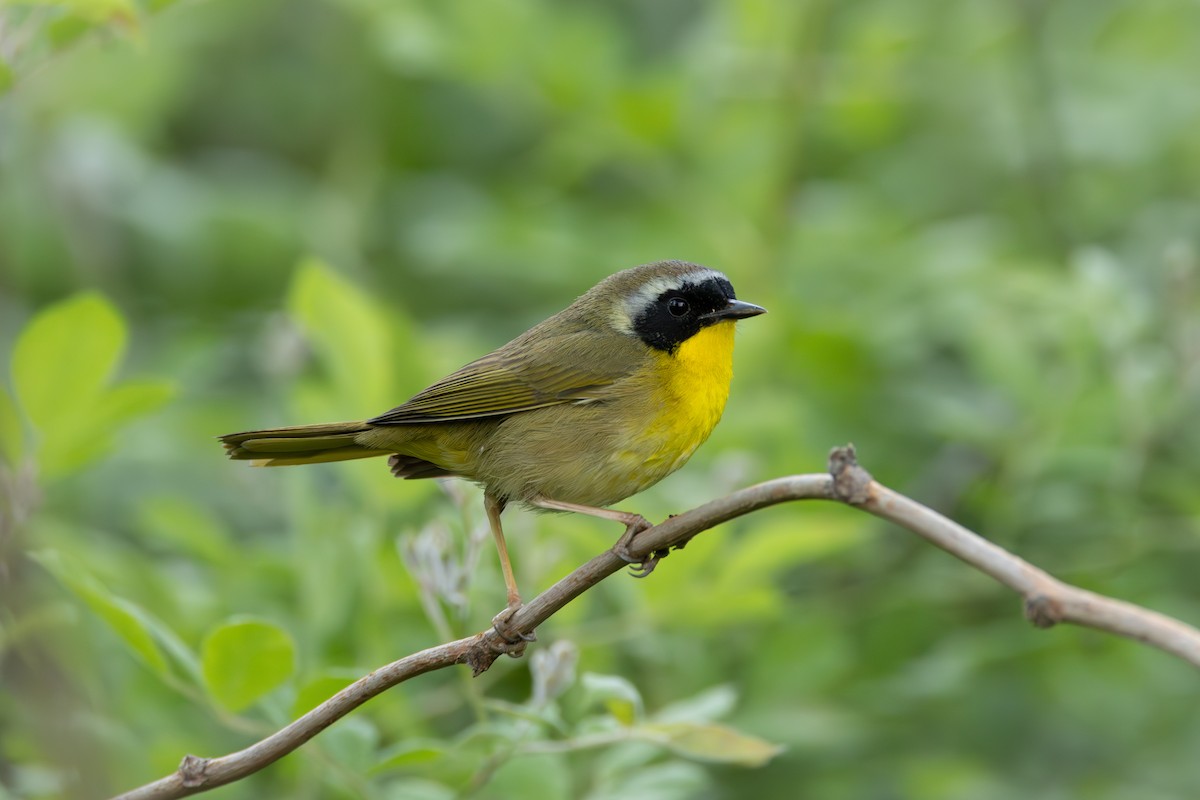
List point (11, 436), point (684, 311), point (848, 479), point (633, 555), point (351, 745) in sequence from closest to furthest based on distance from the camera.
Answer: point (848, 479), point (633, 555), point (351, 745), point (11, 436), point (684, 311)

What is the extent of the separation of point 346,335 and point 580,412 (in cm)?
62

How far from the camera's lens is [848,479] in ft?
6.16

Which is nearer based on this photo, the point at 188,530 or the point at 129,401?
the point at 129,401

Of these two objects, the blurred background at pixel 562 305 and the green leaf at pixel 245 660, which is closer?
the green leaf at pixel 245 660

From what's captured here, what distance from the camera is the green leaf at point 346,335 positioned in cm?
349

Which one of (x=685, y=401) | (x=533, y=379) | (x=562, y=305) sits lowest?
(x=685, y=401)

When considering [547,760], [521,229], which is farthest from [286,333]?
[547,760]

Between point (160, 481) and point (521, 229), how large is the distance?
A: 1.50 m

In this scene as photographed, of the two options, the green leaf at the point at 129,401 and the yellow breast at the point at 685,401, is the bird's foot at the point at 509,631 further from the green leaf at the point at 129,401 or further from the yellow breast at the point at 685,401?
the green leaf at the point at 129,401

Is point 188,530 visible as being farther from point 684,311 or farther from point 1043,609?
point 1043,609

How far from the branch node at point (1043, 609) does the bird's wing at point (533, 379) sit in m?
1.72

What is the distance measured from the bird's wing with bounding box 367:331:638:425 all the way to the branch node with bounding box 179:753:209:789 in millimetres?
1222

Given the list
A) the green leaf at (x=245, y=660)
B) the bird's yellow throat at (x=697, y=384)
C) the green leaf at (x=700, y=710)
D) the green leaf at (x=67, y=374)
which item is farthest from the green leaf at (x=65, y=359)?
the green leaf at (x=700, y=710)

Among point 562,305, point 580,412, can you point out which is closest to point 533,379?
point 580,412
